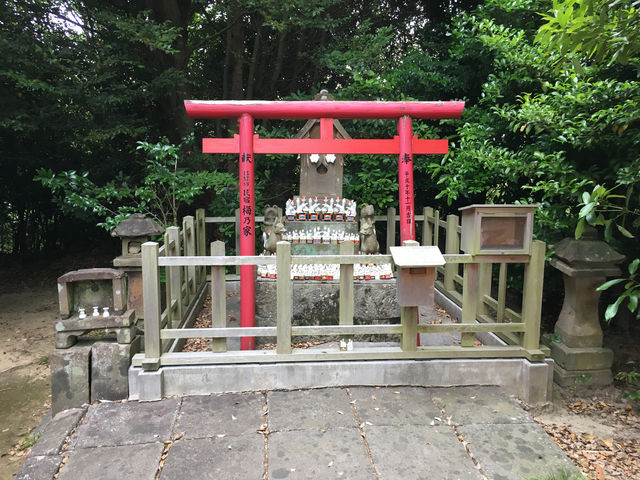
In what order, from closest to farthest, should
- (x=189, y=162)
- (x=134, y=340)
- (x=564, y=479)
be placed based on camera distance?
(x=564, y=479) < (x=134, y=340) < (x=189, y=162)

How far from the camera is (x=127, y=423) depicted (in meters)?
3.31

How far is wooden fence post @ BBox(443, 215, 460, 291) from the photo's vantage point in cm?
602

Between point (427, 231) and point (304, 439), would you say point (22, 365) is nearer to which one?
point (304, 439)

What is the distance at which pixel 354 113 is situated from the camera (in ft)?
16.0

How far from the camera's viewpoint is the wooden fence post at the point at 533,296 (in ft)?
12.4

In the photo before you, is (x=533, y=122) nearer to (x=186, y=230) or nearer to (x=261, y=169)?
(x=186, y=230)

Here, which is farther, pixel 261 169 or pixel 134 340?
pixel 261 169

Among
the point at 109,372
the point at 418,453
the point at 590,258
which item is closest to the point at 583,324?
the point at 590,258

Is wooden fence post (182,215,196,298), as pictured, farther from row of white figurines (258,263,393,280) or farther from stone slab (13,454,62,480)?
stone slab (13,454,62,480)

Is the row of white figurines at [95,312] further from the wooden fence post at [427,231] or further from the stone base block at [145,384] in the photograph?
the wooden fence post at [427,231]

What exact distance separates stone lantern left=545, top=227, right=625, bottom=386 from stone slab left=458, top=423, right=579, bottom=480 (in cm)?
113

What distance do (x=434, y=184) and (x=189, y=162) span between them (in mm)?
4614

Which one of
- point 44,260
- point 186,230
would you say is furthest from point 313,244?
point 44,260

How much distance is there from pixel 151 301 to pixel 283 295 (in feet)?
3.64
